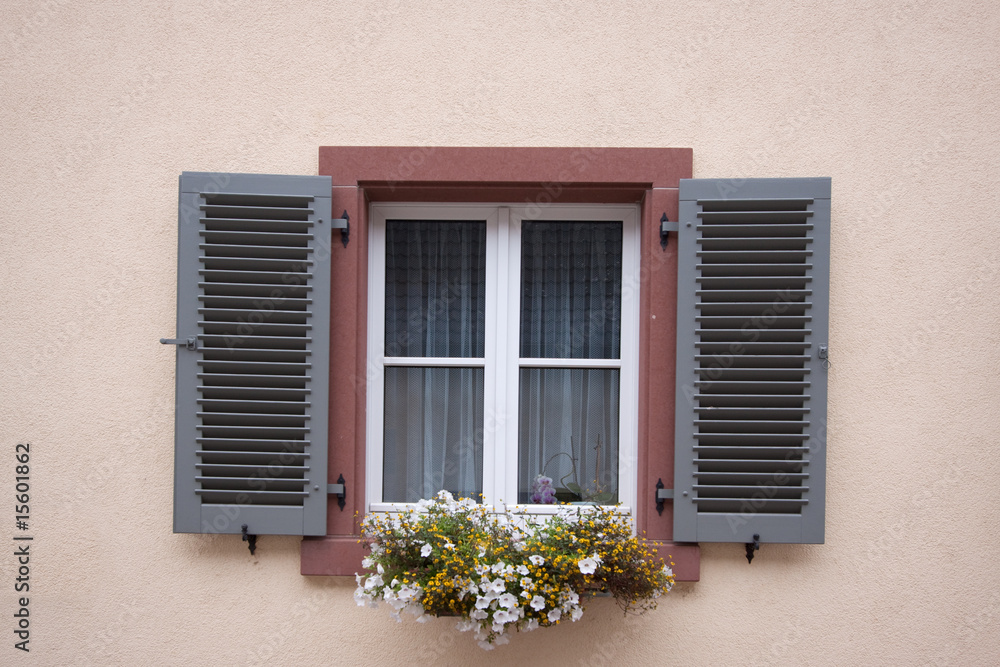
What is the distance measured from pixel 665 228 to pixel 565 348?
686 millimetres

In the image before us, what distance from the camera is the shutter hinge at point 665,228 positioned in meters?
2.73

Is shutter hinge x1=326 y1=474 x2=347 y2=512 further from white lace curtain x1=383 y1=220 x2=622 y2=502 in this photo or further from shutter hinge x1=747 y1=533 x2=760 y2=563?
shutter hinge x1=747 y1=533 x2=760 y2=563

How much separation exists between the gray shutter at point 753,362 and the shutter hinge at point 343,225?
1.40 metres

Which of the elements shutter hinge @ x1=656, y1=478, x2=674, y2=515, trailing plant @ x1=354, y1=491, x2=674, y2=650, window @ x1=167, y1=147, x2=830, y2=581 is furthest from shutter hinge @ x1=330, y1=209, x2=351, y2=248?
shutter hinge @ x1=656, y1=478, x2=674, y2=515

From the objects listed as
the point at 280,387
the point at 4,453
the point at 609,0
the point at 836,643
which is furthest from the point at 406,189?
the point at 836,643

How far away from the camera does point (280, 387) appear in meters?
2.70

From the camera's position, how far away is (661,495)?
2717 millimetres

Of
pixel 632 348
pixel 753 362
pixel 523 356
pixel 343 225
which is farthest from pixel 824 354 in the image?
pixel 343 225

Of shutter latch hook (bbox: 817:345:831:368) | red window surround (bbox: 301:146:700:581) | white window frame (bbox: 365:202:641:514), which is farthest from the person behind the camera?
white window frame (bbox: 365:202:641:514)

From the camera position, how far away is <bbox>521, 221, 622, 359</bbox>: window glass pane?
9.71ft

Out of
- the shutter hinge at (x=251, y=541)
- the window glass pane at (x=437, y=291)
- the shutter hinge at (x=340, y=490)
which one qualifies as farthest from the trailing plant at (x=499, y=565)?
the window glass pane at (x=437, y=291)

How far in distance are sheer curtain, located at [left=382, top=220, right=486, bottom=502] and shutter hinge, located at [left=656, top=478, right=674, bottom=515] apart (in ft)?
2.57

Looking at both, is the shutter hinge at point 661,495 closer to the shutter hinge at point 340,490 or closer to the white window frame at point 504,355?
the white window frame at point 504,355

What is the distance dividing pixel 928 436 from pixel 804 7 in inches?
74.9
